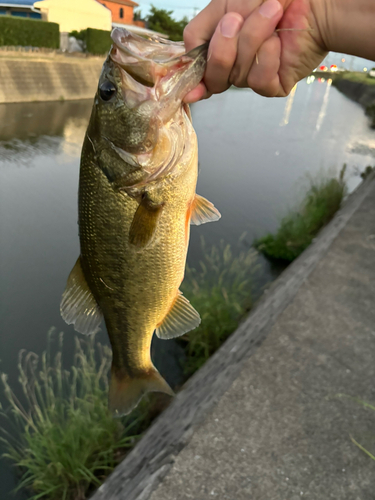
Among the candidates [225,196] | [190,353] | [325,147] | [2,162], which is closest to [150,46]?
[190,353]

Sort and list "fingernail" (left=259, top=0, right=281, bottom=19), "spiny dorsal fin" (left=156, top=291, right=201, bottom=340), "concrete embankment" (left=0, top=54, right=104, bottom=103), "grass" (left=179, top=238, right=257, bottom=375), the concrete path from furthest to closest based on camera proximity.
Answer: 1. "concrete embankment" (left=0, top=54, right=104, bottom=103)
2. "grass" (left=179, top=238, right=257, bottom=375)
3. the concrete path
4. "spiny dorsal fin" (left=156, top=291, right=201, bottom=340)
5. "fingernail" (left=259, top=0, right=281, bottom=19)

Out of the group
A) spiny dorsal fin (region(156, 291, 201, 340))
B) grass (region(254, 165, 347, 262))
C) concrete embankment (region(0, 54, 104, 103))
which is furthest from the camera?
concrete embankment (region(0, 54, 104, 103))

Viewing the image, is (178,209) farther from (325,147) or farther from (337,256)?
(325,147)

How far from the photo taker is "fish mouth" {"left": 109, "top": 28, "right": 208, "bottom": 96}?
3.70 feet

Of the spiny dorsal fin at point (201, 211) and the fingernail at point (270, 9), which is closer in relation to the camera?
the fingernail at point (270, 9)

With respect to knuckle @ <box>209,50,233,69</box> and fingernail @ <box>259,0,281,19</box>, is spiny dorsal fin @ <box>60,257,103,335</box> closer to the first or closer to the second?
knuckle @ <box>209,50,233,69</box>

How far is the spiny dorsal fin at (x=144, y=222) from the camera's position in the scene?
1.25 m

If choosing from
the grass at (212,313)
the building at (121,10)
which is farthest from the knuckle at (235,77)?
the building at (121,10)

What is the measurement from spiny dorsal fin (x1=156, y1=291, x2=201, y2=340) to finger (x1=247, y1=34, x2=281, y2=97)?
814 mm

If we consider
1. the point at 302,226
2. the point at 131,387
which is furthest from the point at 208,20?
the point at 302,226

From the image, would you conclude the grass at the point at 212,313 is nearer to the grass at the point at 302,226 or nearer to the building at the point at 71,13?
the grass at the point at 302,226

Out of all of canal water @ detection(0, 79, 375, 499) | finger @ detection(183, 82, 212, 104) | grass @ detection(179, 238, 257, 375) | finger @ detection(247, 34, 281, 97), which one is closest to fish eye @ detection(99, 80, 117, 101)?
finger @ detection(183, 82, 212, 104)

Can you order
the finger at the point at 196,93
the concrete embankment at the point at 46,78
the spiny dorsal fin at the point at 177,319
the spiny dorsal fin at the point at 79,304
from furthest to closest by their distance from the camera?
the concrete embankment at the point at 46,78
the spiny dorsal fin at the point at 177,319
the spiny dorsal fin at the point at 79,304
the finger at the point at 196,93

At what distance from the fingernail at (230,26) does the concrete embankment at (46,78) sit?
53.9 ft
